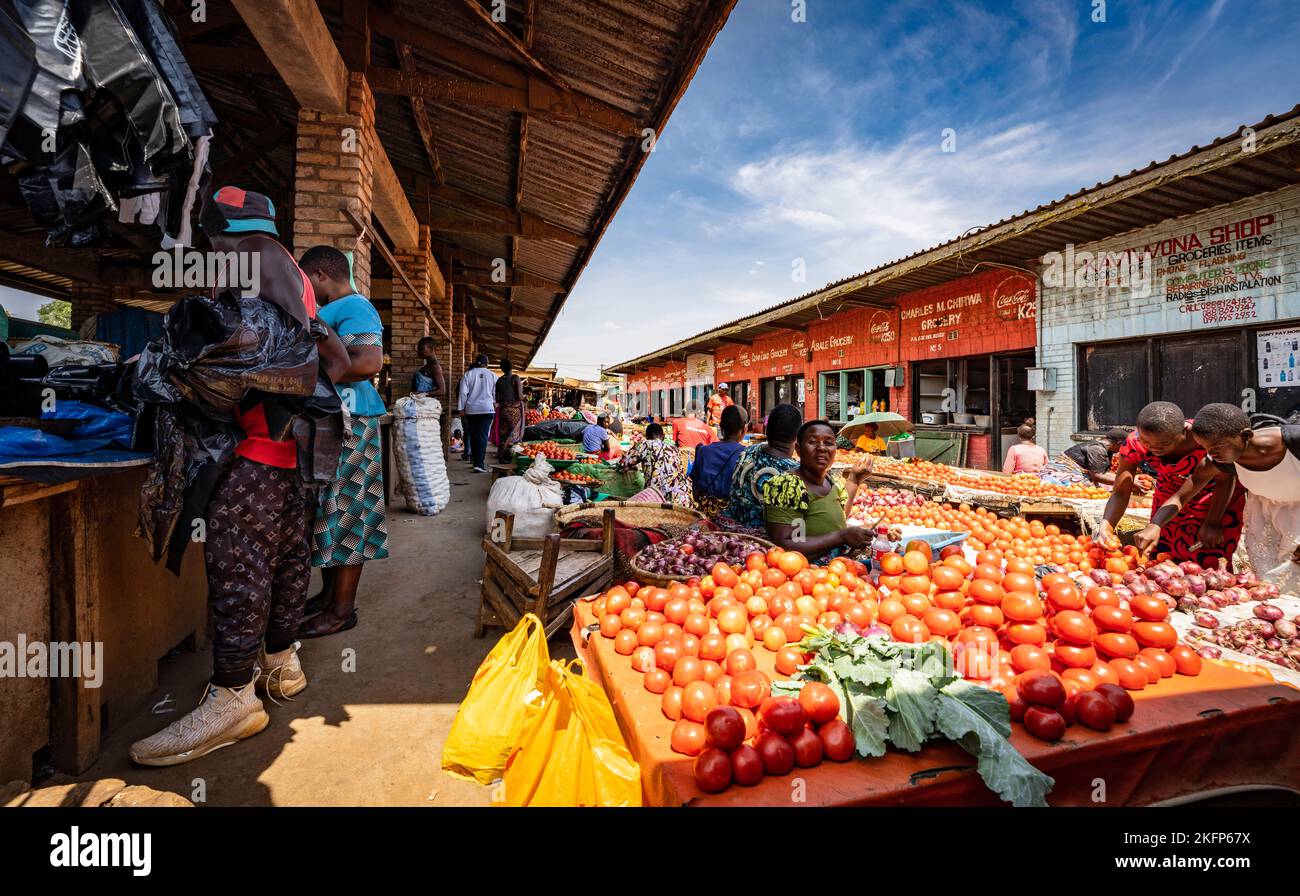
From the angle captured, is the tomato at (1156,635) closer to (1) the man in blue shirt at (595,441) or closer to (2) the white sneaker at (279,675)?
(2) the white sneaker at (279,675)

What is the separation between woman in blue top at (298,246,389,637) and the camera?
2.98 meters

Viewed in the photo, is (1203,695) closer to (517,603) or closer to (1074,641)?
(1074,641)

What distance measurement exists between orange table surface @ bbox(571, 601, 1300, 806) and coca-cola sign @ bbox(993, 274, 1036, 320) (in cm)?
925

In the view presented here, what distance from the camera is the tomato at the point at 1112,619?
2.00 m

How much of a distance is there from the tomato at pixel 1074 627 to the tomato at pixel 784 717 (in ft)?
3.59

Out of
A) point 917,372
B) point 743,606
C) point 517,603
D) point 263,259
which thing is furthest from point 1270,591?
point 917,372

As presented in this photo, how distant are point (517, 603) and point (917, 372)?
36.9ft

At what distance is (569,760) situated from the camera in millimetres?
1670

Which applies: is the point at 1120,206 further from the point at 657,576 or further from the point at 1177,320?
the point at 657,576

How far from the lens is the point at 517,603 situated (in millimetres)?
Result: 3289

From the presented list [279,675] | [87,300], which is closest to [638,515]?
[279,675]

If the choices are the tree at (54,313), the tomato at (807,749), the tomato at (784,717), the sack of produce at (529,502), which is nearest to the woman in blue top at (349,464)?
the sack of produce at (529,502)

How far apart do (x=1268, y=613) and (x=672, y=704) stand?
276cm
